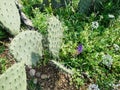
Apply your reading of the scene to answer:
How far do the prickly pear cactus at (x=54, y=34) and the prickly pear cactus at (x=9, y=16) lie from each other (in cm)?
44

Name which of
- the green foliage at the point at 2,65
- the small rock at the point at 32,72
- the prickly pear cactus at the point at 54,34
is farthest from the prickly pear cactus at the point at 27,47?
the green foliage at the point at 2,65

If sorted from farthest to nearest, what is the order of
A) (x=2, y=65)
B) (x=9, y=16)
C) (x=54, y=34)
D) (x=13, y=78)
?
(x=2, y=65), (x=9, y=16), (x=54, y=34), (x=13, y=78)

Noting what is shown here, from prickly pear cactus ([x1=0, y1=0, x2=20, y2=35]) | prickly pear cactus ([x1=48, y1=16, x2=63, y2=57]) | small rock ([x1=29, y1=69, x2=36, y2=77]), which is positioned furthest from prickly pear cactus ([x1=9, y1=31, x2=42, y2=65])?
small rock ([x1=29, y1=69, x2=36, y2=77])

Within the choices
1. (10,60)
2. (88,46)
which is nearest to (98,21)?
(88,46)

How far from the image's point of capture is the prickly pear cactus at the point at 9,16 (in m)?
3.42

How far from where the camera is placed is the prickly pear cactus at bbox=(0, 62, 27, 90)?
279cm

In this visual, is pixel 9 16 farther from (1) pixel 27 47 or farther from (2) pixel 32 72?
(2) pixel 32 72

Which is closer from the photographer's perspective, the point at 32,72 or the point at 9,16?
the point at 9,16

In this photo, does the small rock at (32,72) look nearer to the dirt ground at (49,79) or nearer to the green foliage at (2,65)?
the dirt ground at (49,79)

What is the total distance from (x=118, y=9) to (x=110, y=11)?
123mm

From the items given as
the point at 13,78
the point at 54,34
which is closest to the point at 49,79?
the point at 54,34

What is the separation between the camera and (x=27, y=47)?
3250mm

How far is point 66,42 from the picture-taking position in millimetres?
4223

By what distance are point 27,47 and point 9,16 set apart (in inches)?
18.7
